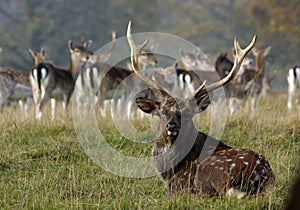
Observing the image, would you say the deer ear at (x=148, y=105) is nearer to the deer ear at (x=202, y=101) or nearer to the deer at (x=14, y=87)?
the deer ear at (x=202, y=101)

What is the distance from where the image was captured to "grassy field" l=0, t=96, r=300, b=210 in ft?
16.5

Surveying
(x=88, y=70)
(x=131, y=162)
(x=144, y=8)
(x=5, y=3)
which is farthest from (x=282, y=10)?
(x=131, y=162)

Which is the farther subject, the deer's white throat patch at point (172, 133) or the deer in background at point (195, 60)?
the deer in background at point (195, 60)

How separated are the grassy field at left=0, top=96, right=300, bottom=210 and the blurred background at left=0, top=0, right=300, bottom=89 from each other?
22.3 m

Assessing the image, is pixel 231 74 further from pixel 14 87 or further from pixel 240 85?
pixel 14 87

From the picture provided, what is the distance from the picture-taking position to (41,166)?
21.3 ft

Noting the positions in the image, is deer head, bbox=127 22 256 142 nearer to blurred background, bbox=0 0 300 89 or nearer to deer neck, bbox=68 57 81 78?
deer neck, bbox=68 57 81 78

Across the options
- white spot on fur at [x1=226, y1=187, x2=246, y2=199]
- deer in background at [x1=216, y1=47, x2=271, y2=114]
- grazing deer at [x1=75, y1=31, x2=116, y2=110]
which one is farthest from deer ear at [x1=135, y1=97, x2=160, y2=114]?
grazing deer at [x1=75, y1=31, x2=116, y2=110]

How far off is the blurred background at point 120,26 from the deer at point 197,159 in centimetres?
2438

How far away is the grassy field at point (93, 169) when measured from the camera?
503 centimetres

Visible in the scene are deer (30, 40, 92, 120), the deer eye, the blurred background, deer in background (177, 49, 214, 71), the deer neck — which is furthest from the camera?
the blurred background

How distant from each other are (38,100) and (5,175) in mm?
7974

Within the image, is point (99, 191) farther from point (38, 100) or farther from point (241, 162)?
point (38, 100)

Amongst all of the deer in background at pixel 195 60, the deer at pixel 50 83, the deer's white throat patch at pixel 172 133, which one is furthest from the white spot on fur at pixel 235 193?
the deer in background at pixel 195 60
